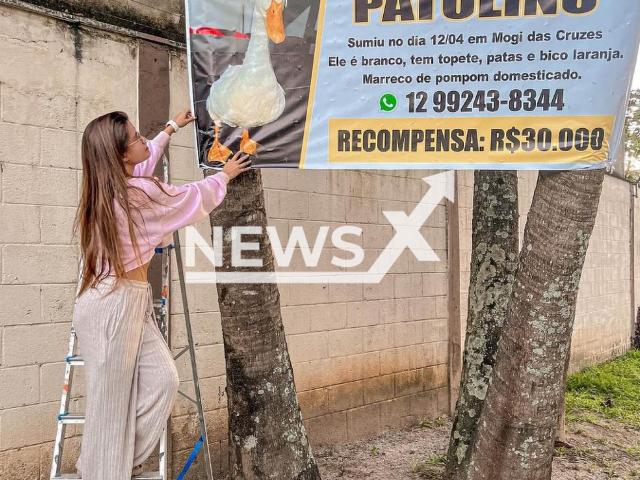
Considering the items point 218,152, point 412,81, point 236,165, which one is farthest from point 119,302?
point 412,81

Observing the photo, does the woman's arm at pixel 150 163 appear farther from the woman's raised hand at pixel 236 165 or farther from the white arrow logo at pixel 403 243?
the white arrow logo at pixel 403 243

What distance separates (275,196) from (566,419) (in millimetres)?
3811

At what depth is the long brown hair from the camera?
2.97m

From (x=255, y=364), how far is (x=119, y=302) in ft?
3.04

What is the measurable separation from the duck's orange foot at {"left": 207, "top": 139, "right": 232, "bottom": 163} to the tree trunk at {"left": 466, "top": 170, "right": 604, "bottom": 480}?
1.61 m

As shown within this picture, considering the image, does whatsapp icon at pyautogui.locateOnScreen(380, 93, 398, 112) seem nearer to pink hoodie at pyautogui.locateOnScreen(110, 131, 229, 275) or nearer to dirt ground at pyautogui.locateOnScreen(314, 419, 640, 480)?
pink hoodie at pyautogui.locateOnScreen(110, 131, 229, 275)

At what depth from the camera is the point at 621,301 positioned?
12.2 metres

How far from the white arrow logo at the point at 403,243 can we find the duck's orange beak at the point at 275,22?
233cm

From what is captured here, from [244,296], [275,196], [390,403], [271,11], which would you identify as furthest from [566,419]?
[271,11]

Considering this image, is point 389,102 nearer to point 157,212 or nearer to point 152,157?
point 152,157

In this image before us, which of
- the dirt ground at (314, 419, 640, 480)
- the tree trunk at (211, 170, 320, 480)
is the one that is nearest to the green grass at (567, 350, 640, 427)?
the dirt ground at (314, 419, 640, 480)

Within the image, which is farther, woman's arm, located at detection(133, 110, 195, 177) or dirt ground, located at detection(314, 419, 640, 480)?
dirt ground, located at detection(314, 419, 640, 480)

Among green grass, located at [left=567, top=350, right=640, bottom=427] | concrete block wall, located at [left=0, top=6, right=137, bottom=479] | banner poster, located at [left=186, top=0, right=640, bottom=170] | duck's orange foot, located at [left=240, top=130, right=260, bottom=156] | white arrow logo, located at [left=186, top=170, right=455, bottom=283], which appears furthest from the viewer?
green grass, located at [left=567, top=350, right=640, bottom=427]

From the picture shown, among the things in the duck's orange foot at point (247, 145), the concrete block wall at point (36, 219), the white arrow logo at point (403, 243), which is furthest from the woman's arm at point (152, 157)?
the white arrow logo at point (403, 243)
